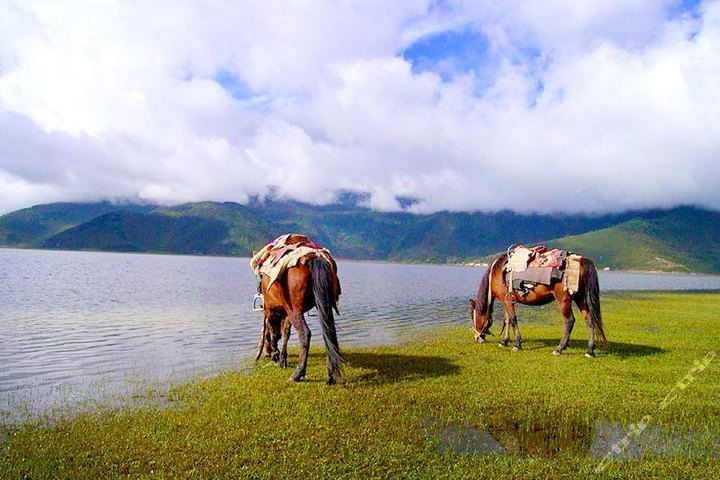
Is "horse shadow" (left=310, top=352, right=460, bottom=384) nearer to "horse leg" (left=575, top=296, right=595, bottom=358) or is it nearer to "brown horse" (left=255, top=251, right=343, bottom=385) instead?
"brown horse" (left=255, top=251, right=343, bottom=385)

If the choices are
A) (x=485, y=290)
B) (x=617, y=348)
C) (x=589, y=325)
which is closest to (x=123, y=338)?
(x=485, y=290)

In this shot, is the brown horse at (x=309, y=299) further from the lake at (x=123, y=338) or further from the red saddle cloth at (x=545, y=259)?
the red saddle cloth at (x=545, y=259)

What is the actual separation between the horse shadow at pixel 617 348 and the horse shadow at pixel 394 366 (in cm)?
547

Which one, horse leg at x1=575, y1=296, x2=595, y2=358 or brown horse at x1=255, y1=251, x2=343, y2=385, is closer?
brown horse at x1=255, y1=251, x2=343, y2=385

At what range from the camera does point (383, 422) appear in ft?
28.2

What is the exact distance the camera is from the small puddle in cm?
775

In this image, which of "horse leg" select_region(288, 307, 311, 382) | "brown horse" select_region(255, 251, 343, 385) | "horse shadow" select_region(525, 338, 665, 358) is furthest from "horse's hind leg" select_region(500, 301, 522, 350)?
"horse leg" select_region(288, 307, 311, 382)

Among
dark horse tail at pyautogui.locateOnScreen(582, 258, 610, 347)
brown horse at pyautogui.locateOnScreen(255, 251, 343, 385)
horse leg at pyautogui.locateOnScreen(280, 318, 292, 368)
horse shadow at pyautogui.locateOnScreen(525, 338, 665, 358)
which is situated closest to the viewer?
brown horse at pyautogui.locateOnScreen(255, 251, 343, 385)

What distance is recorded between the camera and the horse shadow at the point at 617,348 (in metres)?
16.6

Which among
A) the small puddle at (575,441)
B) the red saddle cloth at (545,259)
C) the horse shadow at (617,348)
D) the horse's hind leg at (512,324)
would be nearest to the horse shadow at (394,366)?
the small puddle at (575,441)

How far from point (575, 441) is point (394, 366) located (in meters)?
6.35

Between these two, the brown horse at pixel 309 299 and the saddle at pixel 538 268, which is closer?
the brown horse at pixel 309 299

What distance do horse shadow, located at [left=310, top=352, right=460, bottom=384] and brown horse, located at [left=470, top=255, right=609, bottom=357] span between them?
13.3ft

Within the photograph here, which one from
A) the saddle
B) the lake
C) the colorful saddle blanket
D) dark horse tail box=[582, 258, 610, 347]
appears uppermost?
the colorful saddle blanket
